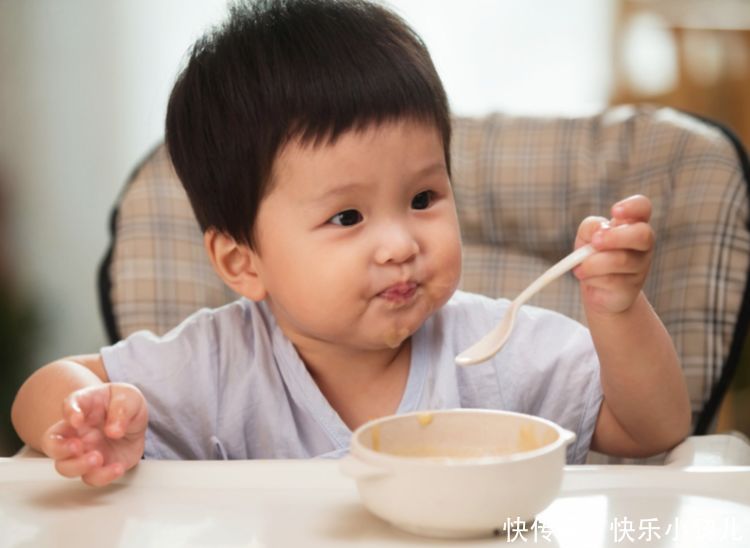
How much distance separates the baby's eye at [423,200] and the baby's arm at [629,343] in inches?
7.5

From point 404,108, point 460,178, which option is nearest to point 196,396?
point 404,108

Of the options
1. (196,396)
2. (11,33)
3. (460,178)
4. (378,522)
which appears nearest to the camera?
(378,522)

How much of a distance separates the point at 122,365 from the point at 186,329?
0.29 ft

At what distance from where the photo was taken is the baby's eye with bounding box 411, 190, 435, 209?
1.09 m

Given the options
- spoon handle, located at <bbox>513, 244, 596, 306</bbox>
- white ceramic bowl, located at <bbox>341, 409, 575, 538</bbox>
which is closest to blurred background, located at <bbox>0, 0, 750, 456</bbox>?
spoon handle, located at <bbox>513, 244, 596, 306</bbox>

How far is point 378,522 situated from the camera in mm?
767

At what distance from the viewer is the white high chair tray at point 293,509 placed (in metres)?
0.74

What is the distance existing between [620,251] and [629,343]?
0.16 metres

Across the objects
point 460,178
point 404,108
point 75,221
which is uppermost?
point 404,108

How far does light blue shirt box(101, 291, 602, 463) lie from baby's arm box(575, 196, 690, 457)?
6 cm

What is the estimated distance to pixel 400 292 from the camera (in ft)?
3.47

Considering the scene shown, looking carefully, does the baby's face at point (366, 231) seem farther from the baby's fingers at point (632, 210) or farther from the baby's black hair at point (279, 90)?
the baby's fingers at point (632, 210)

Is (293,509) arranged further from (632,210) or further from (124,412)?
(632,210)

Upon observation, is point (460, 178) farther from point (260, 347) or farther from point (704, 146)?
point (260, 347)
